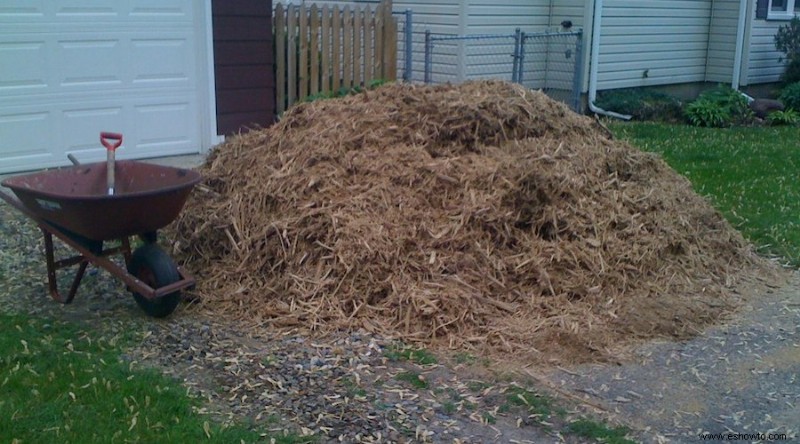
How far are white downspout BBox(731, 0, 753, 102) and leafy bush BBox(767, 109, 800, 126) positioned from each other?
122cm

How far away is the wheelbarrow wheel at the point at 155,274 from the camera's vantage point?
17.5 ft

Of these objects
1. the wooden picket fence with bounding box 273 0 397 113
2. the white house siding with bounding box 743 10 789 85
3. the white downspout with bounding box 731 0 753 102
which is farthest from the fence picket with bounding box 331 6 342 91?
the white house siding with bounding box 743 10 789 85

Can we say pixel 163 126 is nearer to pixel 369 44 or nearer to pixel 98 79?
pixel 98 79

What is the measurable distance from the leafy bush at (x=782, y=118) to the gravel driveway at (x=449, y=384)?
10691 mm

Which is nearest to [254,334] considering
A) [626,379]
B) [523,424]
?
[523,424]

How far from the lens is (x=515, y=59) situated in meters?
13.5

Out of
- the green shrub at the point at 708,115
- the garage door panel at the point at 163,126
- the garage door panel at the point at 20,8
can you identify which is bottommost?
the green shrub at the point at 708,115

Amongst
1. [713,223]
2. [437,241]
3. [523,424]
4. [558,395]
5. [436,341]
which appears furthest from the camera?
[713,223]

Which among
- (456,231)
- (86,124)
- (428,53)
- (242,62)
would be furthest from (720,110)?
(456,231)

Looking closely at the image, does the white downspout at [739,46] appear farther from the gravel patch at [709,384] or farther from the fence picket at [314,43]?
the gravel patch at [709,384]

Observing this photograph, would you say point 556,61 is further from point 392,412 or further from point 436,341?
point 392,412

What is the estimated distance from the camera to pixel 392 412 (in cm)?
435

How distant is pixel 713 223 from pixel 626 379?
2.66 m

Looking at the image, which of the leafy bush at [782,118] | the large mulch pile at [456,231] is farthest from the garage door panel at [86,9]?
the leafy bush at [782,118]
